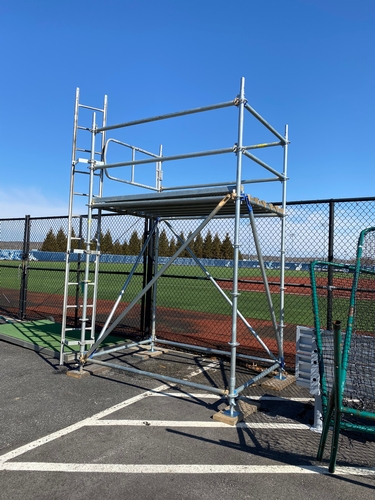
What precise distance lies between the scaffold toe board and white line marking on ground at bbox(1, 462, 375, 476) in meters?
2.79

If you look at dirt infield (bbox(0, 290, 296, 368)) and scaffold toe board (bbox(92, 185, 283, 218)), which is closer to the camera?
scaffold toe board (bbox(92, 185, 283, 218))

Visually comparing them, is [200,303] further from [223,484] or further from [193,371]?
[223,484]

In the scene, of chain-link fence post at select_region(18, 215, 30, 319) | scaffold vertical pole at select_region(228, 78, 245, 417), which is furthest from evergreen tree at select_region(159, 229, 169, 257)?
scaffold vertical pole at select_region(228, 78, 245, 417)

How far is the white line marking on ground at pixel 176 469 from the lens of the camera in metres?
3.18

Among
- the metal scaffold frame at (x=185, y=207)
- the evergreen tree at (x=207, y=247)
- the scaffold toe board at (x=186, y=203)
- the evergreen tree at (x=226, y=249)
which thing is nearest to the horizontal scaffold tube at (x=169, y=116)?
the metal scaffold frame at (x=185, y=207)

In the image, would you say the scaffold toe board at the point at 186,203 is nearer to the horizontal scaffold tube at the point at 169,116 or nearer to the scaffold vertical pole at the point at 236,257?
the scaffold vertical pole at the point at 236,257

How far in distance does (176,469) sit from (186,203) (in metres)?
3.11

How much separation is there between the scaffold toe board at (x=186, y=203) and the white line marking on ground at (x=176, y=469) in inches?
110

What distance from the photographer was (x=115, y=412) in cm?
441

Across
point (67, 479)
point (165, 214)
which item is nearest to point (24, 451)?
point (67, 479)

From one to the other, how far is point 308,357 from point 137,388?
2.34 meters

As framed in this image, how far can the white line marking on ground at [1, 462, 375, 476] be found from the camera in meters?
3.18

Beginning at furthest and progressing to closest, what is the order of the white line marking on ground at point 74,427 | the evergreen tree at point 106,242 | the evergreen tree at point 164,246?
1. the evergreen tree at point 106,242
2. the evergreen tree at point 164,246
3. the white line marking on ground at point 74,427

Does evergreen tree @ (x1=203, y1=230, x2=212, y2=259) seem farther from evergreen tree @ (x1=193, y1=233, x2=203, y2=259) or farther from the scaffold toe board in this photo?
the scaffold toe board
